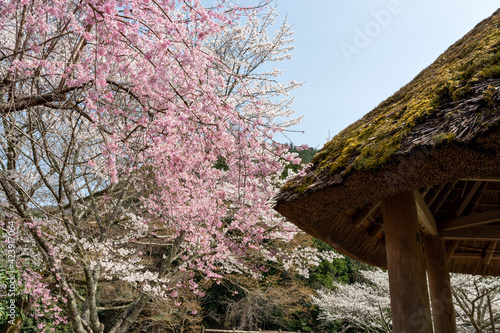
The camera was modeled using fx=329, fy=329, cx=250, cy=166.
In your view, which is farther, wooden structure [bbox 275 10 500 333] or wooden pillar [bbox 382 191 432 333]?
wooden pillar [bbox 382 191 432 333]

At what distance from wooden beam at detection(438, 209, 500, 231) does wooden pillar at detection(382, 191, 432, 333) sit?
1108mm

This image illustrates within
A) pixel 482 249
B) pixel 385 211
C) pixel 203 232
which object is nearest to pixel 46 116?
pixel 203 232

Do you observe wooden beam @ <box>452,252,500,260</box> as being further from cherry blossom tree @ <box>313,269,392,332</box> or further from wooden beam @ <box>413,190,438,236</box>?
cherry blossom tree @ <box>313,269,392,332</box>

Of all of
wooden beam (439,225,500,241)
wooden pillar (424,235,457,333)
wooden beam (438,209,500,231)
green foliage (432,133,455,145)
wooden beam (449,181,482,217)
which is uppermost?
wooden beam (449,181,482,217)

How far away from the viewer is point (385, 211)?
8.53ft

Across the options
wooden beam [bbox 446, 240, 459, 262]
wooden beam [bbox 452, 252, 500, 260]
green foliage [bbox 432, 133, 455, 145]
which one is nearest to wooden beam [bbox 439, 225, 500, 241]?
wooden beam [bbox 446, 240, 459, 262]

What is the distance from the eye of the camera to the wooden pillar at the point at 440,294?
3264 millimetres

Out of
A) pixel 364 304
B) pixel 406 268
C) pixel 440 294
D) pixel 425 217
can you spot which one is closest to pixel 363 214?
pixel 425 217

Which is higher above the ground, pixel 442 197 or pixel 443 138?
pixel 442 197

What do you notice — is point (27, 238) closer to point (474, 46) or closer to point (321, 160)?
point (321, 160)

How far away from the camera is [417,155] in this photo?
74.0 inches

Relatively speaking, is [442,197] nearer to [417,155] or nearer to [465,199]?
[465,199]

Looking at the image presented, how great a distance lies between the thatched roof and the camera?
5.66 feet

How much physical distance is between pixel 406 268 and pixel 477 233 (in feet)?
5.20
